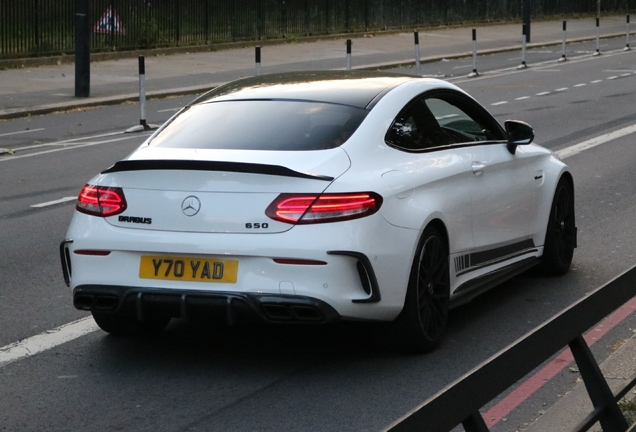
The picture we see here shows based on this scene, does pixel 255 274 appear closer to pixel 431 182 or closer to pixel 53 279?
pixel 431 182

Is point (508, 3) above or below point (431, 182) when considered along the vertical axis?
above

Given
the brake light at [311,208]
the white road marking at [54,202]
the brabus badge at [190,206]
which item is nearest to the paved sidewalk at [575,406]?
the brake light at [311,208]

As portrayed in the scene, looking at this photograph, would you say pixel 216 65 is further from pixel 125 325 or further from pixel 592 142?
pixel 125 325

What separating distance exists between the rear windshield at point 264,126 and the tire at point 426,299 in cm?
72

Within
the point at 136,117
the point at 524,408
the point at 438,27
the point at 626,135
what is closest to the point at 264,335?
the point at 524,408

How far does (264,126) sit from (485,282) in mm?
1759

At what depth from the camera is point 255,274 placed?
18.3 ft

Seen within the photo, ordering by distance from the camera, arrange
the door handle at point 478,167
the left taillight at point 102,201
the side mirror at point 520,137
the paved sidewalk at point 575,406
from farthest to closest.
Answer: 1. the side mirror at point 520,137
2. the door handle at point 478,167
3. the left taillight at point 102,201
4. the paved sidewalk at point 575,406

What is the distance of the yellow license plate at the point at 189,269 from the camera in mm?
5605

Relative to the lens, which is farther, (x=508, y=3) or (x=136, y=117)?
(x=508, y=3)

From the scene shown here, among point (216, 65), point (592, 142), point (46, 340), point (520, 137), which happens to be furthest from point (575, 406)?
point (216, 65)

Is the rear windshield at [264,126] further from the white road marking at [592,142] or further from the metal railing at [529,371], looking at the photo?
the white road marking at [592,142]

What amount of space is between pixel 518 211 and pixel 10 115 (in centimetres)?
1480

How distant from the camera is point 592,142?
16078 mm
